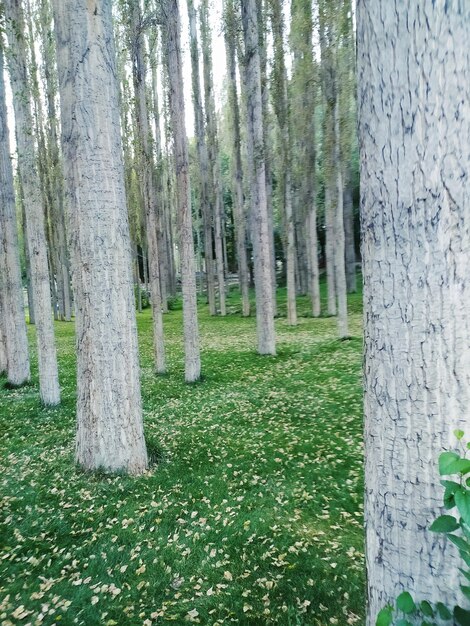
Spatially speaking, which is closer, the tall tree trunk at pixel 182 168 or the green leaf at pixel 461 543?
the green leaf at pixel 461 543

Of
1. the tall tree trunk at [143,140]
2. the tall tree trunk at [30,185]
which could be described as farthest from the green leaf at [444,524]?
the tall tree trunk at [143,140]

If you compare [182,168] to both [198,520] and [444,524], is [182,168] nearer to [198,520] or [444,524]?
[198,520]

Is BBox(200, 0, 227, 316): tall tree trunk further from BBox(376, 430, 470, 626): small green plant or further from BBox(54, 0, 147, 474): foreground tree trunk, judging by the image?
BBox(376, 430, 470, 626): small green plant

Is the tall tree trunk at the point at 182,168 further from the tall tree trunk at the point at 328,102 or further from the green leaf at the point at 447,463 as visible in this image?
the green leaf at the point at 447,463

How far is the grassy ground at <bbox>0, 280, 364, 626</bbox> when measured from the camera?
3.02 metres

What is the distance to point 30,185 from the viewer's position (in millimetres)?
7879

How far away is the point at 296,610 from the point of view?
285cm

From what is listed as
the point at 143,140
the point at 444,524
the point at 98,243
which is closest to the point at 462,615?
the point at 444,524

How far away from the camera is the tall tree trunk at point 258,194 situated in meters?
11.2

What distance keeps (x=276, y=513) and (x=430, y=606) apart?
2.85m

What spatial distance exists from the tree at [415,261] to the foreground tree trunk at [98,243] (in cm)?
388

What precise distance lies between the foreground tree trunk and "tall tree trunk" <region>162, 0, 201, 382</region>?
395cm

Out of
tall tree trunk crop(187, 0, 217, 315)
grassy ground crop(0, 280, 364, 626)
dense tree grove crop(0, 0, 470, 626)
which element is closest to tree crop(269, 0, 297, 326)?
dense tree grove crop(0, 0, 470, 626)

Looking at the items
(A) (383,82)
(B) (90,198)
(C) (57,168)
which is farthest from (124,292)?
(C) (57,168)
